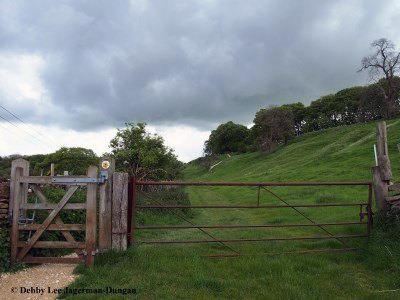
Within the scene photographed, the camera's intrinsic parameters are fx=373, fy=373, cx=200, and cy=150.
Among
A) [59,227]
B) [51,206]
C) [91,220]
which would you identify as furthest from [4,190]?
[91,220]

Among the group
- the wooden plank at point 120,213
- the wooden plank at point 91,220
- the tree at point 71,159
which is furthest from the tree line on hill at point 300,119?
the wooden plank at point 91,220

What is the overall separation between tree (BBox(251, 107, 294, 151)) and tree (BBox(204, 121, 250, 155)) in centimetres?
2562

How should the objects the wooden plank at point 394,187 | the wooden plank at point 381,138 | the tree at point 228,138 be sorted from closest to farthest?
the wooden plank at point 394,187, the wooden plank at point 381,138, the tree at point 228,138

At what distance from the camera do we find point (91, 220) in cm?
766

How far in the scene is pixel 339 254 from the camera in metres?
8.20

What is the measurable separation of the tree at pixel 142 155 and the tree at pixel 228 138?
69.1m

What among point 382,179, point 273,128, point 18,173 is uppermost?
Answer: point 273,128

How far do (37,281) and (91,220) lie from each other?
147 cm

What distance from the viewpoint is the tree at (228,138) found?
97625mm

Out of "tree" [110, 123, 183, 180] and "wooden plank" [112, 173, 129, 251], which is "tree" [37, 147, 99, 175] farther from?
"wooden plank" [112, 173, 129, 251]

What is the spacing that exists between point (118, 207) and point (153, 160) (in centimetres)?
1625

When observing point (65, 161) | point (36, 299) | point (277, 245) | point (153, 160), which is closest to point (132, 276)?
point (36, 299)

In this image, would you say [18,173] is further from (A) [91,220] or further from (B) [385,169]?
(B) [385,169]

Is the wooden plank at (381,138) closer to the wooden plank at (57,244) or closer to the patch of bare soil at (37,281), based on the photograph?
the wooden plank at (57,244)
